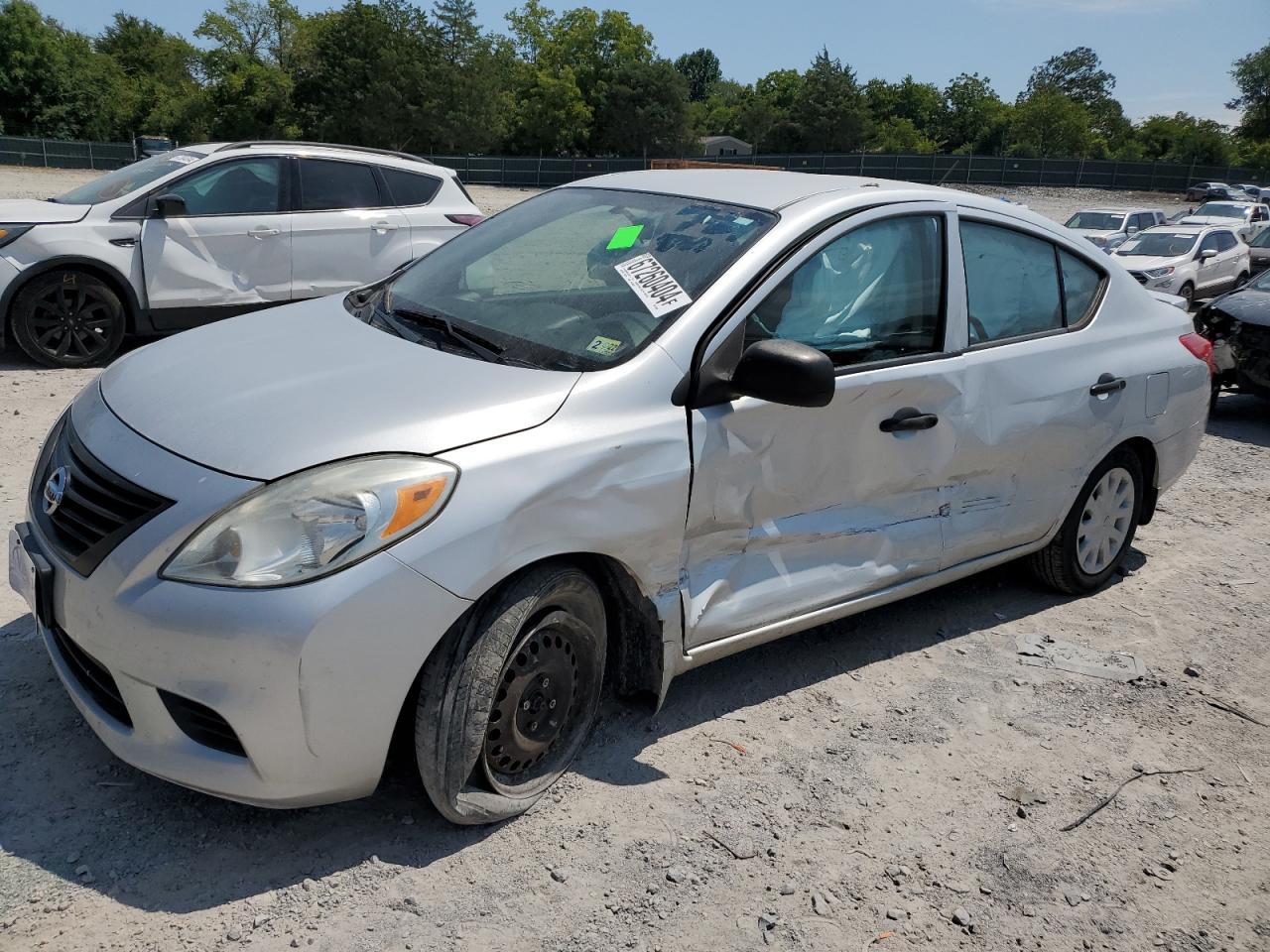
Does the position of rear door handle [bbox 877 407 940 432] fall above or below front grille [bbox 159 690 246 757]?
above

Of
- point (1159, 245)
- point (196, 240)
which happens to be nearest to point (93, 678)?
point (196, 240)

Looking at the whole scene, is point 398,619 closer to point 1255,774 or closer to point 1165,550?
point 1255,774

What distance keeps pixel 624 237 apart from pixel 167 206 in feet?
18.6

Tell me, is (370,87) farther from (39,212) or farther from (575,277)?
(575,277)

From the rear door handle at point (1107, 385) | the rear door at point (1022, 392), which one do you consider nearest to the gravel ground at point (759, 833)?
the rear door at point (1022, 392)

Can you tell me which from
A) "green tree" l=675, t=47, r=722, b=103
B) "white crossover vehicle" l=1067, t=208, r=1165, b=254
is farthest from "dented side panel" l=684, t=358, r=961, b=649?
"green tree" l=675, t=47, r=722, b=103

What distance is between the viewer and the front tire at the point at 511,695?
2686mm

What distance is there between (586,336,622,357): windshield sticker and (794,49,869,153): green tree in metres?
89.8

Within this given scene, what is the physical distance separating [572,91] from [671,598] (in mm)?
85937

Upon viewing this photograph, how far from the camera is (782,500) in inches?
135

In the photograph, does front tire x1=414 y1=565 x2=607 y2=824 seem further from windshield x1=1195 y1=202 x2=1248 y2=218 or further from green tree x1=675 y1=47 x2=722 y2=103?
green tree x1=675 y1=47 x2=722 y2=103

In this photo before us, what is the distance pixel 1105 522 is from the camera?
16.1ft

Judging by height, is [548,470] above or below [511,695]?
above

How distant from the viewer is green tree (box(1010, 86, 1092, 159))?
305ft
